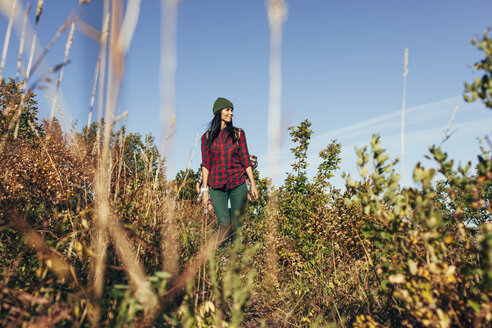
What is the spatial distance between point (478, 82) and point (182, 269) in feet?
5.37

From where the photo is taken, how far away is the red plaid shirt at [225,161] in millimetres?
4094

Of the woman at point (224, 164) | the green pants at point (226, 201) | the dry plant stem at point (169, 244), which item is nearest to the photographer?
the dry plant stem at point (169, 244)

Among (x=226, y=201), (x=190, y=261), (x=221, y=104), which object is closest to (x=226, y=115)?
(x=221, y=104)

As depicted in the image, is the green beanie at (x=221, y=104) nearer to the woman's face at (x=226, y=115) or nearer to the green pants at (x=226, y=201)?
the woman's face at (x=226, y=115)

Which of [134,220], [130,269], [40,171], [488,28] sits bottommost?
[130,269]

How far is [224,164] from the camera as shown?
410cm

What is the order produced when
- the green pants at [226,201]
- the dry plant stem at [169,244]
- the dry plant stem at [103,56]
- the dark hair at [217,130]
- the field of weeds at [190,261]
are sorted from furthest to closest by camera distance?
the dark hair at [217,130] < the green pants at [226,201] < the dry plant stem at [169,244] < the field of weeds at [190,261] < the dry plant stem at [103,56]

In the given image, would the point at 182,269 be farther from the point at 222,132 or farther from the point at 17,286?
the point at 222,132

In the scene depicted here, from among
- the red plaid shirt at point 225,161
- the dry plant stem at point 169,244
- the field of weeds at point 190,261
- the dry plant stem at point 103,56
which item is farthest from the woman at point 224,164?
the dry plant stem at point 103,56

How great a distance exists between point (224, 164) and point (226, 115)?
61 cm

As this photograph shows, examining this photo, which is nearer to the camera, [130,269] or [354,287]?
[130,269]

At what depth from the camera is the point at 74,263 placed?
1.79 metres

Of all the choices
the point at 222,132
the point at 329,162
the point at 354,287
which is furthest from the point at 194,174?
the point at 354,287

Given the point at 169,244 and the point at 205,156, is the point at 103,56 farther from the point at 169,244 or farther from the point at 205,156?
the point at 205,156
